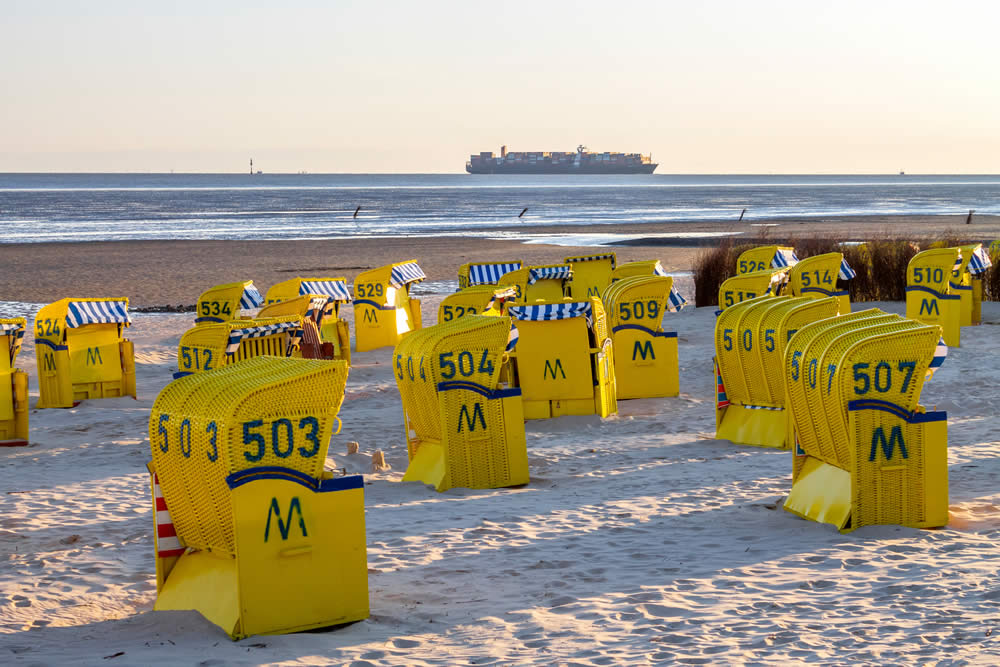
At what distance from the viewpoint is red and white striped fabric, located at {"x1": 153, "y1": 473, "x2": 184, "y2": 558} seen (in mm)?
5562

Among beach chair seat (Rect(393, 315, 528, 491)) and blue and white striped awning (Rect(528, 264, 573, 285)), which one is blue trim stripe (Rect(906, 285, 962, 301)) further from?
beach chair seat (Rect(393, 315, 528, 491))

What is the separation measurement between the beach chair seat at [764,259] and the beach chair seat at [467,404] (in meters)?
9.78

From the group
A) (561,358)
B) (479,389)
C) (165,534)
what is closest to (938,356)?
(479,389)

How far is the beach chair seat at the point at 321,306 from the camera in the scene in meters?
13.2

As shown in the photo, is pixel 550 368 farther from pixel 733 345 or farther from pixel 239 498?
pixel 239 498

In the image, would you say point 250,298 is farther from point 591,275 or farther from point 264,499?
point 264,499

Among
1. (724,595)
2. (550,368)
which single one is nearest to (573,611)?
(724,595)

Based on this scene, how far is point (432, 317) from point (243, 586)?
1458cm

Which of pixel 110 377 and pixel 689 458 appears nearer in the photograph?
pixel 689 458

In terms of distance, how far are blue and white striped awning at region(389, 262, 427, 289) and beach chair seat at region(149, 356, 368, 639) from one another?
415 inches

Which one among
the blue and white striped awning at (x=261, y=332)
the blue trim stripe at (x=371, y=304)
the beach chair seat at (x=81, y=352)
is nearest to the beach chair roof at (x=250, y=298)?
the blue trim stripe at (x=371, y=304)

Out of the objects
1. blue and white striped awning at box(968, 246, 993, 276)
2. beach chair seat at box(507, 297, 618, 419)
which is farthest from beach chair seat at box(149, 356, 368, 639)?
blue and white striped awning at box(968, 246, 993, 276)

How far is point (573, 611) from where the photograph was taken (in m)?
5.42

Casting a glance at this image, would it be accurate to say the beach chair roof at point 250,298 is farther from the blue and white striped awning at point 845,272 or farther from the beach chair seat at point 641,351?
the blue and white striped awning at point 845,272
